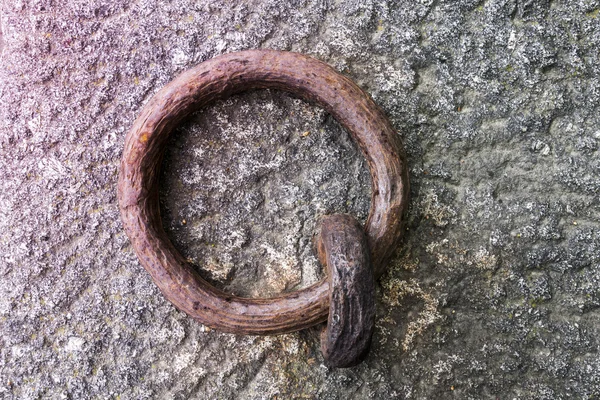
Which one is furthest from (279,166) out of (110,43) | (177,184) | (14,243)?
(14,243)

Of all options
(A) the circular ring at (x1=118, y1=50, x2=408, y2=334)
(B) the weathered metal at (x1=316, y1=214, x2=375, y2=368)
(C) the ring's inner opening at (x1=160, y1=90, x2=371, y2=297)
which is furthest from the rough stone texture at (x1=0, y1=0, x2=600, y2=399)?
(B) the weathered metal at (x1=316, y1=214, x2=375, y2=368)

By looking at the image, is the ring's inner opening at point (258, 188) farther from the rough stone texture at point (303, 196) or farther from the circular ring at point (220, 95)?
the circular ring at point (220, 95)

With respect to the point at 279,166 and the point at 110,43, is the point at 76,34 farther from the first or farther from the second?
the point at 279,166

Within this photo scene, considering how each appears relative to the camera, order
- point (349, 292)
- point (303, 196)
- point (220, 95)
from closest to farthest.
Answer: point (349, 292) → point (220, 95) → point (303, 196)

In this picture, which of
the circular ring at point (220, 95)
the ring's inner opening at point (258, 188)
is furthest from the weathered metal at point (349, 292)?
the ring's inner opening at point (258, 188)

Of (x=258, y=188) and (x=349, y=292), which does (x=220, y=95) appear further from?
(x=349, y=292)

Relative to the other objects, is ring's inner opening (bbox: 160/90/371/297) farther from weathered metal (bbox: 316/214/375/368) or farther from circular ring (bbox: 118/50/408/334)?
weathered metal (bbox: 316/214/375/368)

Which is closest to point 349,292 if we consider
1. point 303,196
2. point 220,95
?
point 303,196
